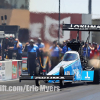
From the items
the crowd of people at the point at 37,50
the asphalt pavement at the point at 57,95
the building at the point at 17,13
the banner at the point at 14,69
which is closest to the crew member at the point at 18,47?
the crowd of people at the point at 37,50

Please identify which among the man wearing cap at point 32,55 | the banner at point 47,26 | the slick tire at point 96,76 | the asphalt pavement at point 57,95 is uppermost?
the banner at point 47,26

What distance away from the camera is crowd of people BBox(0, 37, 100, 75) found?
67.4ft

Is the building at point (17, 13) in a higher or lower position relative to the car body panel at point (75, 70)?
higher

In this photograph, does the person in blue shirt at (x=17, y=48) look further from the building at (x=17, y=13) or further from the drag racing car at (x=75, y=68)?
the drag racing car at (x=75, y=68)

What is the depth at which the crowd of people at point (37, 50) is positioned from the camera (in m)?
20.5

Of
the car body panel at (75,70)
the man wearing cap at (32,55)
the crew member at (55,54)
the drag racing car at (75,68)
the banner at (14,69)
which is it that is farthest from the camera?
the crew member at (55,54)

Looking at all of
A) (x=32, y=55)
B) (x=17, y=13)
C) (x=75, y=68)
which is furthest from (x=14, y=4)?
(x=75, y=68)

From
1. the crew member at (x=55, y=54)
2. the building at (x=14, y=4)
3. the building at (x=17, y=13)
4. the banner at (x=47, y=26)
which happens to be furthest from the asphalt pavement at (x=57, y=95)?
the building at (x=14, y=4)

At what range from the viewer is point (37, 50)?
817 inches

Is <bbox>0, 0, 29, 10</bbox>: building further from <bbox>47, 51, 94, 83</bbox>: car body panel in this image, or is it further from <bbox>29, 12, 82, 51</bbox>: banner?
<bbox>47, 51, 94, 83</bbox>: car body panel

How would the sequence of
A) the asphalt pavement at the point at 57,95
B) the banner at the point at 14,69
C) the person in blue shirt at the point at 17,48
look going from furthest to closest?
1. the person in blue shirt at the point at 17,48
2. the banner at the point at 14,69
3. the asphalt pavement at the point at 57,95

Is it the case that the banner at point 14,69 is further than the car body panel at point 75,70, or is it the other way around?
the banner at point 14,69

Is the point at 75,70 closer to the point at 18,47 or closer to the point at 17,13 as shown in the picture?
the point at 18,47

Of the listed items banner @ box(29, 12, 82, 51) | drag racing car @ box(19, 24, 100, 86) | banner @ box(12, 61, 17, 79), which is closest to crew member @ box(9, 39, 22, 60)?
banner @ box(29, 12, 82, 51)
